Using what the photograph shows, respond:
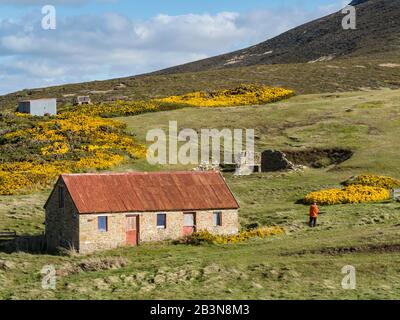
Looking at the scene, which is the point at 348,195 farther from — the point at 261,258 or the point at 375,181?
the point at 261,258

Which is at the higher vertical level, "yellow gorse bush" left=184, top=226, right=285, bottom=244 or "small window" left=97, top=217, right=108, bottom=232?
"small window" left=97, top=217, right=108, bottom=232

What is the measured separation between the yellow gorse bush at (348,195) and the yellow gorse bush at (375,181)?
1.56 metres

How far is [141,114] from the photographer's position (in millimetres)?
88250

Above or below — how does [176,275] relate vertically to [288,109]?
below

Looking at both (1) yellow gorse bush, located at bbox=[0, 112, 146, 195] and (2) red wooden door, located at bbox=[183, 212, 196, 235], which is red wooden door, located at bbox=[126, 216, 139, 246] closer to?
(2) red wooden door, located at bbox=[183, 212, 196, 235]

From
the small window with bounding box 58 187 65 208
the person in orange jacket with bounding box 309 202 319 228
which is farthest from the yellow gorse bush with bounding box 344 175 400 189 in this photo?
the small window with bounding box 58 187 65 208

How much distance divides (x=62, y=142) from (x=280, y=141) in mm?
19803

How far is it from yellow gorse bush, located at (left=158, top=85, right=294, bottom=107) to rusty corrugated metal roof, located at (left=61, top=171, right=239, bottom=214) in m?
46.4

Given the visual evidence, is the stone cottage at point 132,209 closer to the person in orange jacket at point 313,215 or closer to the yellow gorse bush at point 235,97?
the person in orange jacket at point 313,215

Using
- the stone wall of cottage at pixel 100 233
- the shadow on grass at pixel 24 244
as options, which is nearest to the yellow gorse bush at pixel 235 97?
the shadow on grass at pixel 24 244

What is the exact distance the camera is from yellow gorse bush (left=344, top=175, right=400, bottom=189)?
57197 mm

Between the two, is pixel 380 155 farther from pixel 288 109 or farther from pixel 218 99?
pixel 218 99

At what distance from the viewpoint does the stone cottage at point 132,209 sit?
142 feet
